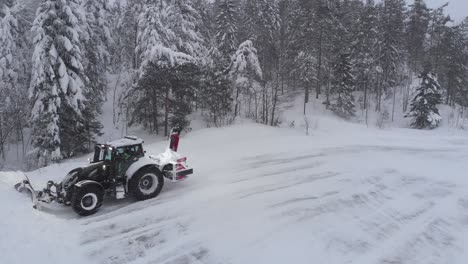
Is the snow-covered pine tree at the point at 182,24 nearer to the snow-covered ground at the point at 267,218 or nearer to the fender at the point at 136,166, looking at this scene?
the snow-covered ground at the point at 267,218

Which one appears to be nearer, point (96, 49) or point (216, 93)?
point (96, 49)

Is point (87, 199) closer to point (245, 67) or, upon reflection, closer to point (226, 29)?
point (245, 67)

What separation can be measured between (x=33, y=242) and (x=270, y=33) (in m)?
36.0

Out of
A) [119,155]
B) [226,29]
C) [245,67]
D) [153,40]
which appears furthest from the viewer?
[226,29]

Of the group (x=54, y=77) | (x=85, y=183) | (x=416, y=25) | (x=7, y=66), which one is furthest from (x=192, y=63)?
(x=416, y=25)

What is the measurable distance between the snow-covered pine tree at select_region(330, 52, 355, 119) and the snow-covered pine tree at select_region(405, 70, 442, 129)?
21.9 feet

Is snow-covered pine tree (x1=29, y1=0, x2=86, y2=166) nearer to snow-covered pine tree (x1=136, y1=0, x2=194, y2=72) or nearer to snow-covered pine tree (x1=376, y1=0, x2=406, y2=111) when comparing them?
snow-covered pine tree (x1=136, y1=0, x2=194, y2=72)

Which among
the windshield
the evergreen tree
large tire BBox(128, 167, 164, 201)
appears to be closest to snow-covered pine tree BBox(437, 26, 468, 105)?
the evergreen tree

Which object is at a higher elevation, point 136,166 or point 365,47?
point 365,47

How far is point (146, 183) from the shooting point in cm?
938

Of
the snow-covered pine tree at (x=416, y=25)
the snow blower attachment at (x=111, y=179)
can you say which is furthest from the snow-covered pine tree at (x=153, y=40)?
the snow-covered pine tree at (x=416, y=25)

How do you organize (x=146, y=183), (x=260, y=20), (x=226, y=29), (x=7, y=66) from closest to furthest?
(x=146, y=183)
(x=7, y=66)
(x=226, y=29)
(x=260, y=20)

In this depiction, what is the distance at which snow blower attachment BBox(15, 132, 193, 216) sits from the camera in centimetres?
831

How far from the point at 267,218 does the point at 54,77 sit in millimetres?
16150
